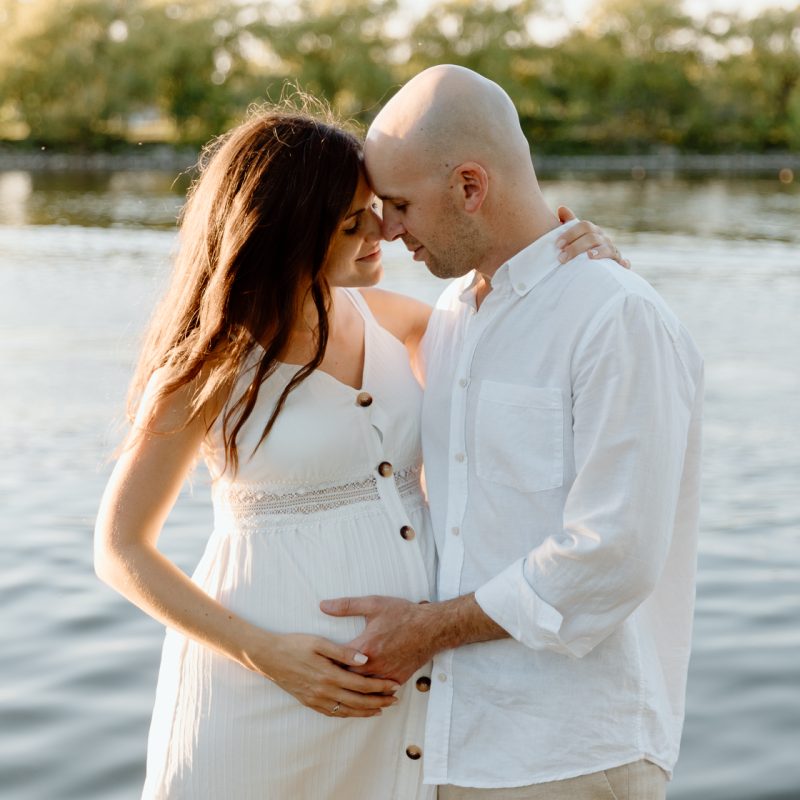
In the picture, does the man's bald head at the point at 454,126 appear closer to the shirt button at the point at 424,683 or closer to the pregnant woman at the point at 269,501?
the pregnant woman at the point at 269,501

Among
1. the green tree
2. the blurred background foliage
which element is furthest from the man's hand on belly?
the green tree

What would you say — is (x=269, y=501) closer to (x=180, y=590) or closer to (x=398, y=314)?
(x=180, y=590)

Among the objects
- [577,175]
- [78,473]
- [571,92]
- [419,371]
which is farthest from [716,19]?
[419,371]

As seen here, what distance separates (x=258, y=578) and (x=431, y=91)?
91 cm

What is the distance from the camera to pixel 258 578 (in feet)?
7.57

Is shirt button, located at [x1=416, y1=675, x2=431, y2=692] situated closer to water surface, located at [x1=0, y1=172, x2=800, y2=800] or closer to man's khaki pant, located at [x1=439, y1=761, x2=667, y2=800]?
man's khaki pant, located at [x1=439, y1=761, x2=667, y2=800]

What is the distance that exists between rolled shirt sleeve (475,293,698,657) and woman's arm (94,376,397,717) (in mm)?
302

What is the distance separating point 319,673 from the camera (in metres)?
2.20

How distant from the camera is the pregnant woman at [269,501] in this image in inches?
87.8

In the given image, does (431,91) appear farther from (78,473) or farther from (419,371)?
(78,473)

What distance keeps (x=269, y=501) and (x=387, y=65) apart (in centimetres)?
6348

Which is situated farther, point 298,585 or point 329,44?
point 329,44

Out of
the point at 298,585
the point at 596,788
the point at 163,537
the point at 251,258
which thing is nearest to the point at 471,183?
the point at 251,258

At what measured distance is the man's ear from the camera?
2271 millimetres
